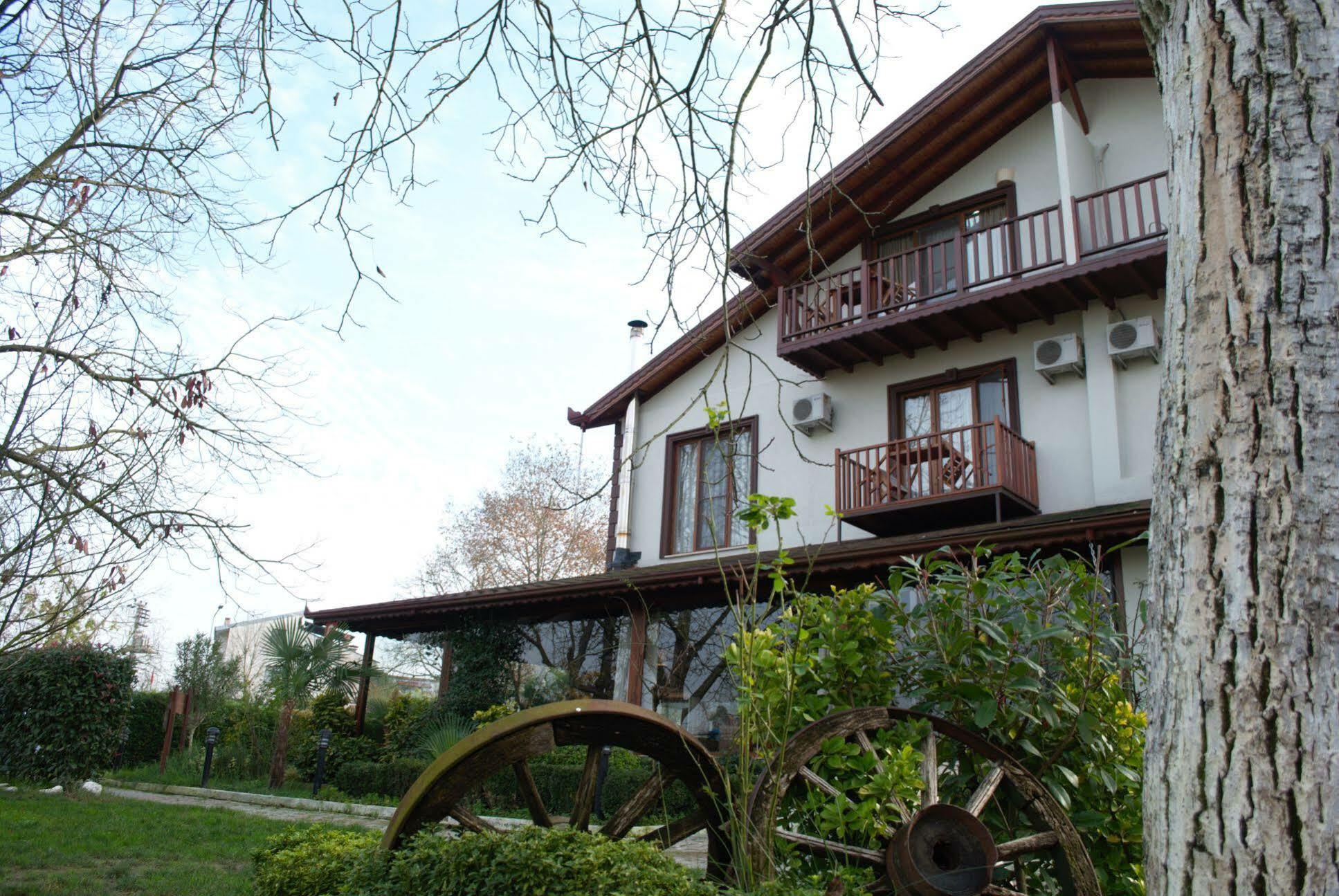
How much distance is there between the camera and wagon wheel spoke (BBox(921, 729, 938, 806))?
3.71 m

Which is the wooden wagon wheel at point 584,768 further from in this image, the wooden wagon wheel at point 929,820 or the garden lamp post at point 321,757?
the garden lamp post at point 321,757

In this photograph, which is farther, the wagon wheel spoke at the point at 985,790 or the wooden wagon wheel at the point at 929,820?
the wagon wheel spoke at the point at 985,790

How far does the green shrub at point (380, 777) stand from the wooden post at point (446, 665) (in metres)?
1.65

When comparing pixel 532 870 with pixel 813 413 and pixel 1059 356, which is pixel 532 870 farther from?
pixel 813 413

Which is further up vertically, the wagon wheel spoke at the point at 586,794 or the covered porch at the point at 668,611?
the covered porch at the point at 668,611

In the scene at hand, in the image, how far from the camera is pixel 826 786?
3.65 meters

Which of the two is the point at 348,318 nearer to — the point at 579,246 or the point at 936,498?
the point at 579,246

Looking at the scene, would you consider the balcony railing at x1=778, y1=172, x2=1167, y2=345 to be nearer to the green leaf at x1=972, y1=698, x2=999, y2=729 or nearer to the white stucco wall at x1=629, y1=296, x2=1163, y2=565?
the white stucco wall at x1=629, y1=296, x2=1163, y2=565

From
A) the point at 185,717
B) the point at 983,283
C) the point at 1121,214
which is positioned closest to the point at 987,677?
the point at 983,283

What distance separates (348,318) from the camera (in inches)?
179

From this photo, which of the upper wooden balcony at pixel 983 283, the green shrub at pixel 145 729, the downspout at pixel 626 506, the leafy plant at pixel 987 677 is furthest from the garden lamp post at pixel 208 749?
the leafy plant at pixel 987 677

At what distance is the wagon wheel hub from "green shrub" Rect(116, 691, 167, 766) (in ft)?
68.2

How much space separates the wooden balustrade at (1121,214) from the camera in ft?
39.7

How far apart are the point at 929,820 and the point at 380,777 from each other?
12398mm
